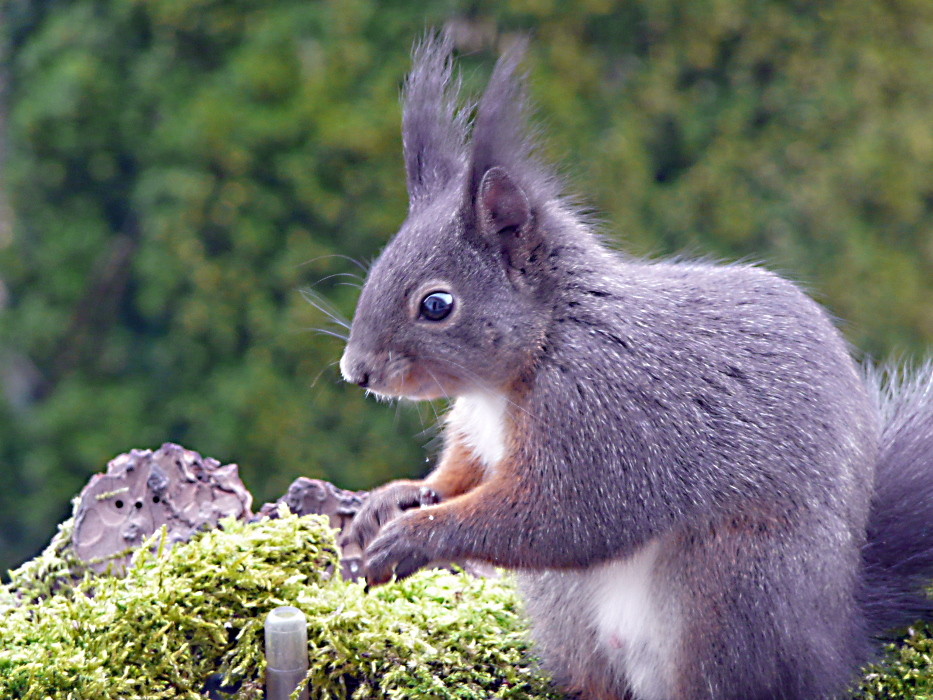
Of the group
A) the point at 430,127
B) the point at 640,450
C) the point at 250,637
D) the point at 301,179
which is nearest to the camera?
the point at 640,450

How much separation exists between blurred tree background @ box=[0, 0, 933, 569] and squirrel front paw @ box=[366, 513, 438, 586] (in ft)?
7.85

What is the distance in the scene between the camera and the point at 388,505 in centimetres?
231

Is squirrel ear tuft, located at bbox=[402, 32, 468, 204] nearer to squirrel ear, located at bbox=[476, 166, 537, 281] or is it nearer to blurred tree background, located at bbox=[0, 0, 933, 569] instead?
squirrel ear, located at bbox=[476, 166, 537, 281]

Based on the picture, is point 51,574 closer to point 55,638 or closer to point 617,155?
point 55,638

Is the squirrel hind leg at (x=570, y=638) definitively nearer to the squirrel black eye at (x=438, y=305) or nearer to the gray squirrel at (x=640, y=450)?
the gray squirrel at (x=640, y=450)

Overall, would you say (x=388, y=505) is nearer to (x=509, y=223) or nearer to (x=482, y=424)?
(x=482, y=424)

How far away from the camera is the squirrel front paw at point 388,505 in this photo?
7.56 feet


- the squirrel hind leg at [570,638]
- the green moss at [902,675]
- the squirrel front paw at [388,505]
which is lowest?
the green moss at [902,675]

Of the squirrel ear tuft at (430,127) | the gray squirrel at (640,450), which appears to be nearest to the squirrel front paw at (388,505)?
the gray squirrel at (640,450)

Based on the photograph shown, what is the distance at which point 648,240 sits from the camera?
455 centimetres

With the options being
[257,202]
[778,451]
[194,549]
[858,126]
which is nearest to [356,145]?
[257,202]

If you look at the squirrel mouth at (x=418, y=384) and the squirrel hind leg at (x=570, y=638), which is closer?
the squirrel mouth at (x=418, y=384)

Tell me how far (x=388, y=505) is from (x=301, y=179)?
8.00 feet

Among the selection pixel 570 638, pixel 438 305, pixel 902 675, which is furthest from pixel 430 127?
pixel 902 675
